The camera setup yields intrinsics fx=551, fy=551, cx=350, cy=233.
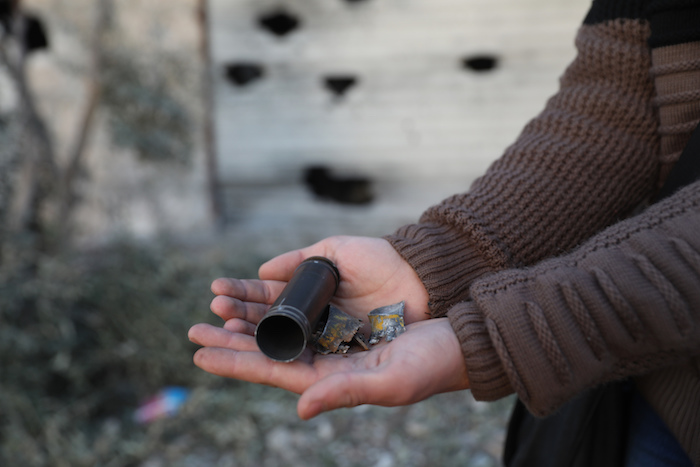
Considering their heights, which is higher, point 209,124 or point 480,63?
point 480,63

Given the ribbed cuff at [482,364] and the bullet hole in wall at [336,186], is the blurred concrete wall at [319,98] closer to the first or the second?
the bullet hole in wall at [336,186]

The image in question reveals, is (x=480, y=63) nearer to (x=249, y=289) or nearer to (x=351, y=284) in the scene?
(x=351, y=284)

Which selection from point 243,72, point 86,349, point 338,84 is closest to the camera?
point 86,349

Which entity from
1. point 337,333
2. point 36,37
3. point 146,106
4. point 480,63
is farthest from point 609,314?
point 36,37

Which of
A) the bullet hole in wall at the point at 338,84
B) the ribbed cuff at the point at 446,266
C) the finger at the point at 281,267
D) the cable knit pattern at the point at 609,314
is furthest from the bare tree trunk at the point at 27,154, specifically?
the cable knit pattern at the point at 609,314

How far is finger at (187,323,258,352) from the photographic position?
137cm

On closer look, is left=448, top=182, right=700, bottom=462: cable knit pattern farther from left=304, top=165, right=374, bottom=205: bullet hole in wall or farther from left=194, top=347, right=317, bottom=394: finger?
left=304, top=165, right=374, bottom=205: bullet hole in wall

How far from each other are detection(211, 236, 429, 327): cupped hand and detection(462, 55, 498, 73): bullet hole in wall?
284cm

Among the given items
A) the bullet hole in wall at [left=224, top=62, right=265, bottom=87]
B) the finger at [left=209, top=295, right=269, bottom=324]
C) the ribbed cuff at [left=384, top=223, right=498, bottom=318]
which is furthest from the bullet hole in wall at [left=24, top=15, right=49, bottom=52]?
the ribbed cuff at [left=384, top=223, right=498, bottom=318]

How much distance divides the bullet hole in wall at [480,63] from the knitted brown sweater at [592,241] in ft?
8.51

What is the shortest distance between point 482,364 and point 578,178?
1.92ft

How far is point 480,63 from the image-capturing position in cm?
411

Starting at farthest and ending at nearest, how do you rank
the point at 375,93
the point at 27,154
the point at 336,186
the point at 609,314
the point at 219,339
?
the point at 336,186 → the point at 375,93 → the point at 27,154 → the point at 219,339 → the point at 609,314

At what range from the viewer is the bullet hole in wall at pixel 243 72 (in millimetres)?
4438
